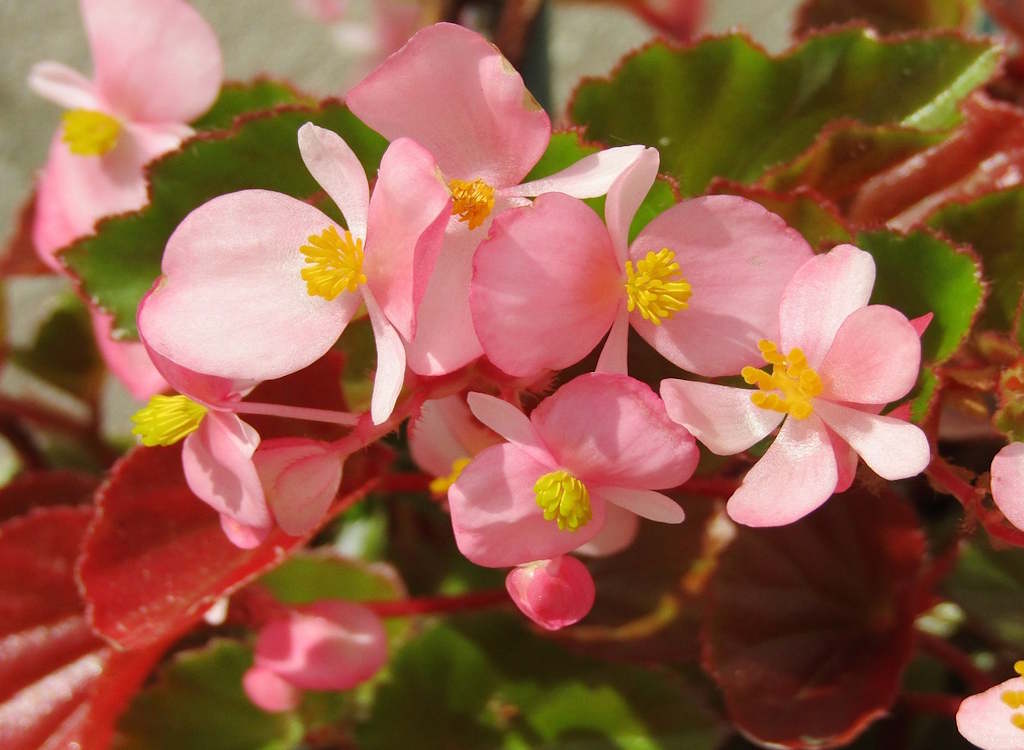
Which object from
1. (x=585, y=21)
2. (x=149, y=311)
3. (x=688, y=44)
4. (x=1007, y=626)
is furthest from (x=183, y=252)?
(x=585, y=21)

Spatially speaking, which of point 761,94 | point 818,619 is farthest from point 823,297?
point 818,619

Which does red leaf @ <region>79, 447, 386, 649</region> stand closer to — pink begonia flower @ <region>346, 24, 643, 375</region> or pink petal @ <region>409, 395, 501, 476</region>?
pink petal @ <region>409, 395, 501, 476</region>

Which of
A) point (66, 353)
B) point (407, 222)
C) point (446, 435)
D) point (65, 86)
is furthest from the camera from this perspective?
point (66, 353)

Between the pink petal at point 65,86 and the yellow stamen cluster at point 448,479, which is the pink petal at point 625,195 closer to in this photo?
the yellow stamen cluster at point 448,479

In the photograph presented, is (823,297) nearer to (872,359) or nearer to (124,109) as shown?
(872,359)

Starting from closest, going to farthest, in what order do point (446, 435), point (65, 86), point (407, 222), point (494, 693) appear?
point (407, 222) → point (446, 435) → point (65, 86) → point (494, 693)

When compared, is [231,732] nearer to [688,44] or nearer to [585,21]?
[688,44]

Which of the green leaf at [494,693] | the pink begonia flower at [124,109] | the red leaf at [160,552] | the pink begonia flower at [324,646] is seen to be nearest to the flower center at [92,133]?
the pink begonia flower at [124,109]

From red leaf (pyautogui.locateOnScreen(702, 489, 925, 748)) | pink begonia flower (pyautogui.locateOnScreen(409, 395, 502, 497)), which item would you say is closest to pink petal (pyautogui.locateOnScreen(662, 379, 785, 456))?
pink begonia flower (pyautogui.locateOnScreen(409, 395, 502, 497))
